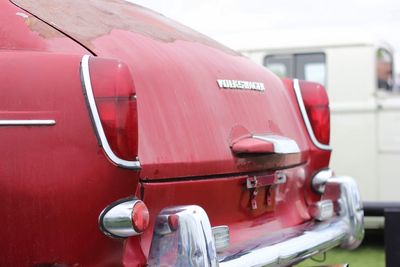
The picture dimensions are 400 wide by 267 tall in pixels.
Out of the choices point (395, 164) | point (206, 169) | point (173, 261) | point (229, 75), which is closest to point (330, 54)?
point (395, 164)

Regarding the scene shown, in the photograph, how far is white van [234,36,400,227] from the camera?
6.94 metres

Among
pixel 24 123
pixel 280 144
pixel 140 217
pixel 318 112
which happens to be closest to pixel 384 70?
pixel 318 112

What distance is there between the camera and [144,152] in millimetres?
2398

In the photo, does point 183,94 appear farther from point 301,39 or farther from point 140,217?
point 301,39

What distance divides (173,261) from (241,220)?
750mm

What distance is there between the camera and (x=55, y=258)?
7.18 ft

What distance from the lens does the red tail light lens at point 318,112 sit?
141 inches

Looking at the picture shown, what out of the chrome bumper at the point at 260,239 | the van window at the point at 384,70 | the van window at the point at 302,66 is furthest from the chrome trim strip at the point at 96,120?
the van window at the point at 384,70

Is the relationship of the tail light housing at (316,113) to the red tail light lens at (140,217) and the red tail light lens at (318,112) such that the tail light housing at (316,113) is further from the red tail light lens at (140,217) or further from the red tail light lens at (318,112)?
the red tail light lens at (140,217)

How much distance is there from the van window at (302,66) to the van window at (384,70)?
56 centimetres

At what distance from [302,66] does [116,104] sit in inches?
215

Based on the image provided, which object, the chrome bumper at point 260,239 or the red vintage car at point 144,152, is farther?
the chrome bumper at point 260,239

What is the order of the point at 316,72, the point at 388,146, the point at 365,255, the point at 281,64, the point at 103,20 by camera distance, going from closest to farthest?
the point at 103,20, the point at 365,255, the point at 388,146, the point at 316,72, the point at 281,64

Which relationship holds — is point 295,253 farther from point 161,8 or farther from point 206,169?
point 161,8
